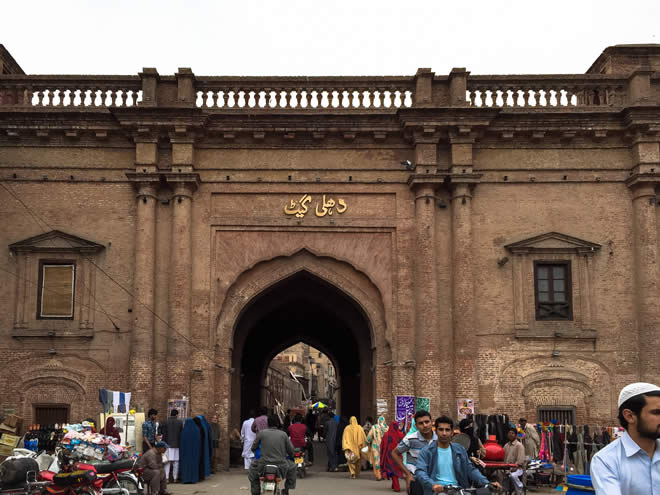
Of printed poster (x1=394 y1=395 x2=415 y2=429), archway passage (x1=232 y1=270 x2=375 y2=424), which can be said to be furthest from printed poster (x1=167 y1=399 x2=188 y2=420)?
printed poster (x1=394 y1=395 x2=415 y2=429)

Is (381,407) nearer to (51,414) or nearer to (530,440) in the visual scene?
(530,440)

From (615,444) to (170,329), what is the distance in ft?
53.0

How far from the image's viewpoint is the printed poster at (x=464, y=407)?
19133 mm

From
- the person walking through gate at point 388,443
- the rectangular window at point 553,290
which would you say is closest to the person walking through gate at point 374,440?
the person walking through gate at point 388,443

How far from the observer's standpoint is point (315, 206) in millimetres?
20609

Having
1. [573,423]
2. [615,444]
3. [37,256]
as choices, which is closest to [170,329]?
[37,256]

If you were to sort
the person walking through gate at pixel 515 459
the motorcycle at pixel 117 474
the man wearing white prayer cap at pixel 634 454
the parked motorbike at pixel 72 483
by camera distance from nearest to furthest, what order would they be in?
the man wearing white prayer cap at pixel 634 454, the parked motorbike at pixel 72 483, the motorcycle at pixel 117 474, the person walking through gate at pixel 515 459

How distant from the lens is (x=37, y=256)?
20141mm

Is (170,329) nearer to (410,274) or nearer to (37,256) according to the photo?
(37,256)

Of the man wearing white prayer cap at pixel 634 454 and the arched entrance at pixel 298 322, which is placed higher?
the arched entrance at pixel 298 322

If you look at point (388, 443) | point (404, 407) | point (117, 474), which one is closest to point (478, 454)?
point (388, 443)

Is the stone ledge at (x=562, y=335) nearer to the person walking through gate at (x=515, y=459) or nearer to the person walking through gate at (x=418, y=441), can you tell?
the person walking through gate at (x=515, y=459)

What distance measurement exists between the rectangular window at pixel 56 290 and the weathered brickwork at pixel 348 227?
19cm

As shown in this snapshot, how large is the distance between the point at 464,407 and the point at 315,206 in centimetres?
587
